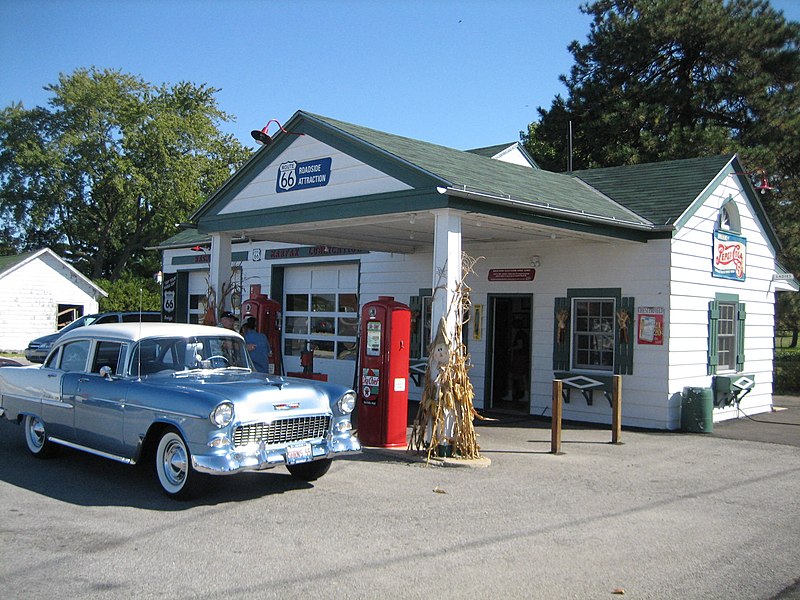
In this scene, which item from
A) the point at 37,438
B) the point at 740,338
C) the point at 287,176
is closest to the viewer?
the point at 37,438

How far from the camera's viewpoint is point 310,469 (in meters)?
8.29

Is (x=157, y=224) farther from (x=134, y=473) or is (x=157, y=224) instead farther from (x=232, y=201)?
(x=134, y=473)

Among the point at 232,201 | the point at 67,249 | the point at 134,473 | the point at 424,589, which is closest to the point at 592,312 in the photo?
the point at 232,201

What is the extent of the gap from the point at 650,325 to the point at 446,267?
16.5 ft

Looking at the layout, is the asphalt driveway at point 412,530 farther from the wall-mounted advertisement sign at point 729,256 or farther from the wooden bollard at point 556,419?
the wall-mounted advertisement sign at point 729,256

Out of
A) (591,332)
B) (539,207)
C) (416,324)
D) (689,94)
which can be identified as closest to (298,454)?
(539,207)

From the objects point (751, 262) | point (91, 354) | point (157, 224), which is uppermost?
point (157, 224)

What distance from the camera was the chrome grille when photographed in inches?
284

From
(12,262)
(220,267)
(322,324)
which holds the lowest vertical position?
(322,324)

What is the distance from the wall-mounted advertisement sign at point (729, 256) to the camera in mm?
14188

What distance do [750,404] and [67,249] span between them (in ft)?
154

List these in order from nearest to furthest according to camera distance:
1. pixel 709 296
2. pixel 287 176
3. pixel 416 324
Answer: pixel 287 176
pixel 709 296
pixel 416 324

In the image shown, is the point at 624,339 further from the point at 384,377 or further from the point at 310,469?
the point at 310,469

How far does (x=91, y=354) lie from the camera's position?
8.67 metres
